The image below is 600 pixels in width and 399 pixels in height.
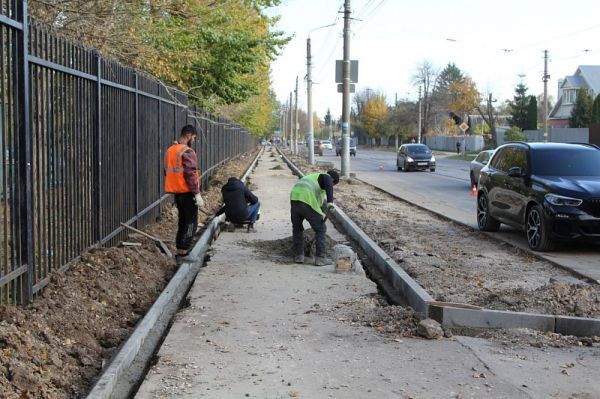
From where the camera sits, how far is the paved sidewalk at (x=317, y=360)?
192 inches

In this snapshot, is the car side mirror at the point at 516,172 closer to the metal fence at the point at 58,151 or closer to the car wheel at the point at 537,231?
the car wheel at the point at 537,231

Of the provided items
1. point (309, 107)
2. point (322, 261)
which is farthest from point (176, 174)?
point (309, 107)

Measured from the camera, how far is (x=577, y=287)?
728 centimetres

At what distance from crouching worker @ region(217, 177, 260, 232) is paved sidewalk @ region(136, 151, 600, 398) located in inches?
150

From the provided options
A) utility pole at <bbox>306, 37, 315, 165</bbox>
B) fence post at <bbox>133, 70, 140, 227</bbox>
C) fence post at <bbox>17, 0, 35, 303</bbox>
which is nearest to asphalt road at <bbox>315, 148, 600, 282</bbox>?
fence post at <bbox>133, 70, 140, 227</bbox>

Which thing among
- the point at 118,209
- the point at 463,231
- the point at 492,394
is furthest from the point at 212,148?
the point at 492,394

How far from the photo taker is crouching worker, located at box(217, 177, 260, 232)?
11.6 meters

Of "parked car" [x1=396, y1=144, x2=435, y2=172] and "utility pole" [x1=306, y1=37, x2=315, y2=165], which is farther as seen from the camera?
"utility pole" [x1=306, y1=37, x2=315, y2=165]

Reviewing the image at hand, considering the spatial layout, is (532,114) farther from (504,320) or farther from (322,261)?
(504,320)

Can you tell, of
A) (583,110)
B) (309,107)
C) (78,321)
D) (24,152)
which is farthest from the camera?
(583,110)

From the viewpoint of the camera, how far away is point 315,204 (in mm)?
9453

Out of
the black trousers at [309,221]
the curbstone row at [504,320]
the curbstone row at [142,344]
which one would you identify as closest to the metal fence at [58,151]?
the curbstone row at [142,344]

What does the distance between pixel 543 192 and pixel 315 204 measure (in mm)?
3799

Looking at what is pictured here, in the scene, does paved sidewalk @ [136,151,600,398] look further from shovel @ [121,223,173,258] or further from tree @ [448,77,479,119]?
tree @ [448,77,479,119]
